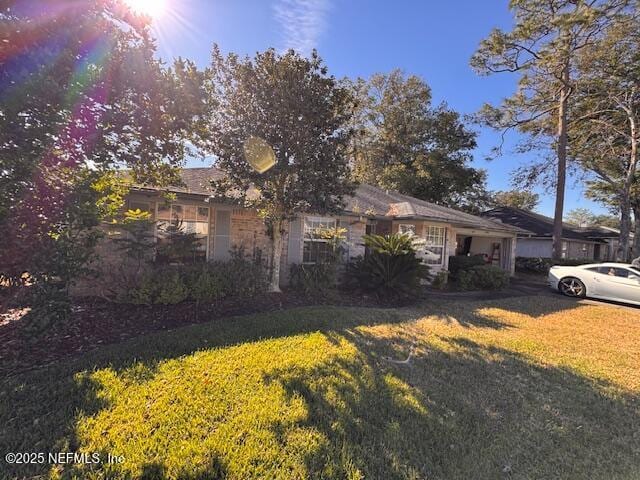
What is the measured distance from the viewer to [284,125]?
7379 millimetres

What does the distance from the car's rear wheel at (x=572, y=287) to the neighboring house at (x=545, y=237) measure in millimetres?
9865

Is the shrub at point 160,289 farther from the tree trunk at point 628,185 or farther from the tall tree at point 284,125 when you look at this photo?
the tree trunk at point 628,185

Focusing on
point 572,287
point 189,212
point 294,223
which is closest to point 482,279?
point 572,287

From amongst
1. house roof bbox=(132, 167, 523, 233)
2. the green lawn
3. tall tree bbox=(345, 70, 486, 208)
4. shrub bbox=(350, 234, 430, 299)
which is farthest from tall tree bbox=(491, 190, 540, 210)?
the green lawn

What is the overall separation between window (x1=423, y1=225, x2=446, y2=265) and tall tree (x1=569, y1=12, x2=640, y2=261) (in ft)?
43.1

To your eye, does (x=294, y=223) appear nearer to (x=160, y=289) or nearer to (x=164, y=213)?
(x=164, y=213)

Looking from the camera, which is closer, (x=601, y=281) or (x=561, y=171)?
(x=601, y=281)

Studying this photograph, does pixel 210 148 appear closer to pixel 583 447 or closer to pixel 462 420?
pixel 462 420

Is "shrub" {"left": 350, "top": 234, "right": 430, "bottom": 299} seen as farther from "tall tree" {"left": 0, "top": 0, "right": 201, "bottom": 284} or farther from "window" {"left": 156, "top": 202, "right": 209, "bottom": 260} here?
"tall tree" {"left": 0, "top": 0, "right": 201, "bottom": 284}

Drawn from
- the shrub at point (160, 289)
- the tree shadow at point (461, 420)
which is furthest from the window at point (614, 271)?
the shrub at point (160, 289)

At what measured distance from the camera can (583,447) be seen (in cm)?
315

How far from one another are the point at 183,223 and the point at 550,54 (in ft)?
65.6

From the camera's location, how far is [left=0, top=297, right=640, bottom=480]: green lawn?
271cm

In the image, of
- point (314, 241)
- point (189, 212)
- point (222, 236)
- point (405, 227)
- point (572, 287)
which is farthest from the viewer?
point (405, 227)
